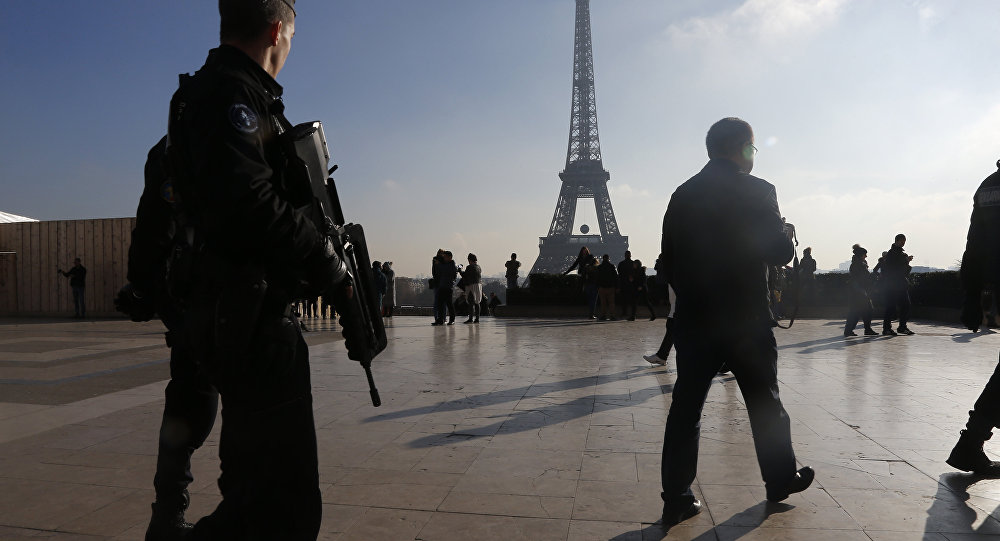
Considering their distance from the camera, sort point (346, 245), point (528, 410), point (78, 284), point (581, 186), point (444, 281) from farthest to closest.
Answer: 1. point (581, 186)
2. point (78, 284)
3. point (444, 281)
4. point (528, 410)
5. point (346, 245)

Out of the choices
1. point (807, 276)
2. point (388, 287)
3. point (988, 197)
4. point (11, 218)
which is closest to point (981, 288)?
point (988, 197)

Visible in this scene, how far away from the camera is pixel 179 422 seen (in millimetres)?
2020

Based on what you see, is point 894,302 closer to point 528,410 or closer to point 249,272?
point 528,410

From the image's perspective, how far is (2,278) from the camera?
16016mm

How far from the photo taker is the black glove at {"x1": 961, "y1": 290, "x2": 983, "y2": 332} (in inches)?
128

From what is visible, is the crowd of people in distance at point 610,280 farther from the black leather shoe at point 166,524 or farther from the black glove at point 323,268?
the black glove at point 323,268

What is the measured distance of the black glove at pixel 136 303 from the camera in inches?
83.3

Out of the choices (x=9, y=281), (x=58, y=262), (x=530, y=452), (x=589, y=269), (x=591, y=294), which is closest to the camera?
(x=530, y=452)

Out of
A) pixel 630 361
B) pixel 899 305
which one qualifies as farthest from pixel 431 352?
pixel 899 305

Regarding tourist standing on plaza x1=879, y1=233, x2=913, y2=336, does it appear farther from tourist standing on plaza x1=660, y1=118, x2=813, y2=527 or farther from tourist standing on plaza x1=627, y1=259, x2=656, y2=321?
tourist standing on plaza x1=660, y1=118, x2=813, y2=527

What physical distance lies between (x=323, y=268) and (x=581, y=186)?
165ft

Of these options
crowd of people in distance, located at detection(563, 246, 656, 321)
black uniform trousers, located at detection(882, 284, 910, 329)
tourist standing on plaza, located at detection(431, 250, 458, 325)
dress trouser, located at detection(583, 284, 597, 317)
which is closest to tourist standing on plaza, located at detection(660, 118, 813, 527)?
black uniform trousers, located at detection(882, 284, 910, 329)

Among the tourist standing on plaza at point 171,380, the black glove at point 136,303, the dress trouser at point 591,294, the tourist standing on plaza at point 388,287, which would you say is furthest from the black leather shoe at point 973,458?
the tourist standing on plaza at point 388,287

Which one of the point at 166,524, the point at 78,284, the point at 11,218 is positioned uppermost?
the point at 11,218
